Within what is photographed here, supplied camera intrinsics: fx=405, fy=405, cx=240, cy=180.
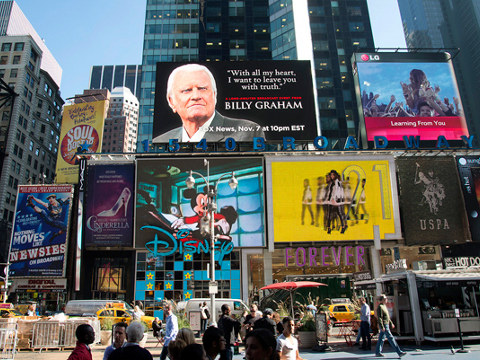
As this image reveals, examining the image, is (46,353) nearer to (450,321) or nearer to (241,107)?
(450,321)

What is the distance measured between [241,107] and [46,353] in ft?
102

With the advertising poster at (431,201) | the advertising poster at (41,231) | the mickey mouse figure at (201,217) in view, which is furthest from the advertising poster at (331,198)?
the advertising poster at (41,231)

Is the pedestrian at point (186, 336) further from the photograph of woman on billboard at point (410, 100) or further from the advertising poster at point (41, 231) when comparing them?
the photograph of woman on billboard at point (410, 100)

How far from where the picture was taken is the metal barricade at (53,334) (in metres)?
17.4

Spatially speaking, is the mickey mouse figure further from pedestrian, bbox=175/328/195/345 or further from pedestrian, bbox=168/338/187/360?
pedestrian, bbox=168/338/187/360

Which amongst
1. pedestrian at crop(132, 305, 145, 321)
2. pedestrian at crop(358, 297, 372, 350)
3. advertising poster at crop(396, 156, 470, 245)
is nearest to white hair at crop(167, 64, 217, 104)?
advertising poster at crop(396, 156, 470, 245)

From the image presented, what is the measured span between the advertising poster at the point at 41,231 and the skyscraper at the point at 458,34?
132 meters

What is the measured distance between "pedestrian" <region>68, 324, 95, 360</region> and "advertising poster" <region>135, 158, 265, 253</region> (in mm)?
32120

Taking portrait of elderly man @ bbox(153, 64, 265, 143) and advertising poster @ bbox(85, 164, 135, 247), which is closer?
advertising poster @ bbox(85, 164, 135, 247)

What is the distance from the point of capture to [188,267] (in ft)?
134

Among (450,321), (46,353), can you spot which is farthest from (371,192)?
(46,353)

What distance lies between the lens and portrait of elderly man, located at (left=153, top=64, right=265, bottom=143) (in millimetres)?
41938

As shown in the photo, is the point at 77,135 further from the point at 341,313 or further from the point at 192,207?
the point at 341,313

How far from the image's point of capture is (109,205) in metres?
40.6
